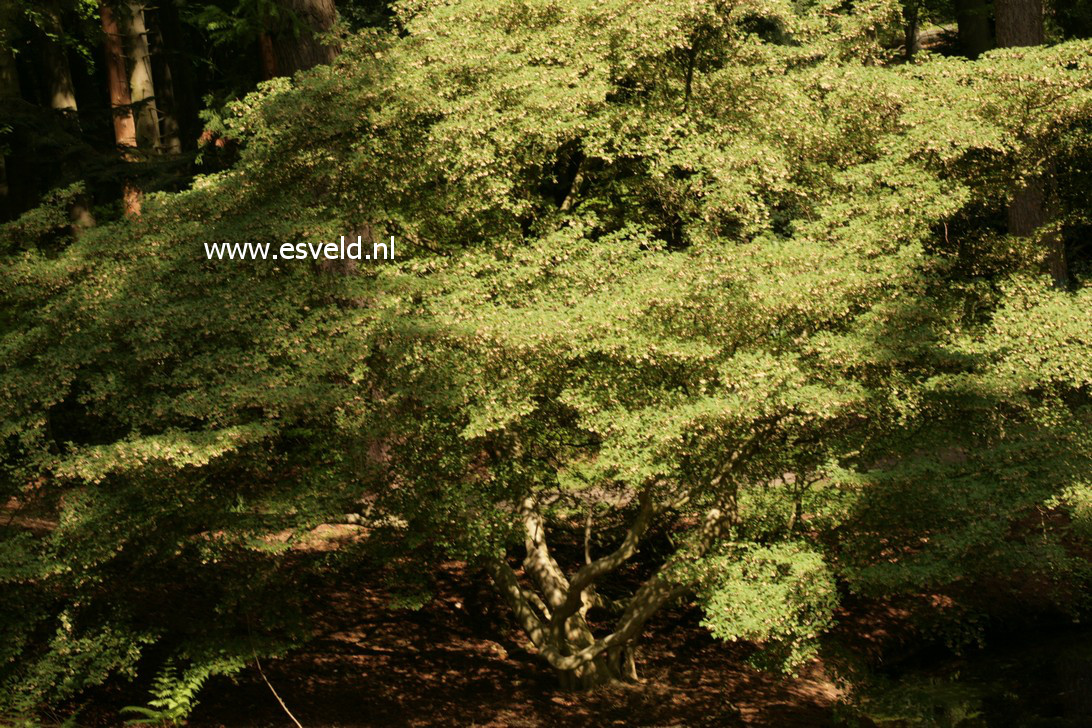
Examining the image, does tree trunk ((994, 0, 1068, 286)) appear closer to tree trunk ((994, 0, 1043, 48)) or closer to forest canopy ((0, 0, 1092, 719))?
tree trunk ((994, 0, 1043, 48))

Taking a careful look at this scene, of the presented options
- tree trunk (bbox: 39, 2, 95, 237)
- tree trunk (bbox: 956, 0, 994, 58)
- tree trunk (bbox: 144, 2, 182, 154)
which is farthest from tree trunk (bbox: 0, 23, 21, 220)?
tree trunk (bbox: 956, 0, 994, 58)

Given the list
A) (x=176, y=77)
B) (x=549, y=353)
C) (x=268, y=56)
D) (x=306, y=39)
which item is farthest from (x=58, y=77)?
(x=549, y=353)

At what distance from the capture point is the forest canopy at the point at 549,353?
8.12 m

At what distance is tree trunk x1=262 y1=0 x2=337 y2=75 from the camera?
42.7ft

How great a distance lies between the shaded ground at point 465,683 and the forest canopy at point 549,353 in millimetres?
779

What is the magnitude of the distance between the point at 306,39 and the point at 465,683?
820 cm

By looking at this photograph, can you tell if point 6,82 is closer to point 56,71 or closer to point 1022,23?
point 56,71

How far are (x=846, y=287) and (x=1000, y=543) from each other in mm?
2337

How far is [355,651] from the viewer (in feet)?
40.1

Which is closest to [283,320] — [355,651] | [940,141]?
[355,651]

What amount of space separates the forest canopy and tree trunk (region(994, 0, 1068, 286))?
5.36 ft

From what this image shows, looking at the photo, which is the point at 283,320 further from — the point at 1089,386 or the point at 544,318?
the point at 1089,386

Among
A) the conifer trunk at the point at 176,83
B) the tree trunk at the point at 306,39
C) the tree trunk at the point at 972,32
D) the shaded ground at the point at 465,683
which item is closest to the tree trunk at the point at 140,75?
the conifer trunk at the point at 176,83

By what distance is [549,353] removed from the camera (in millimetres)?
8141
